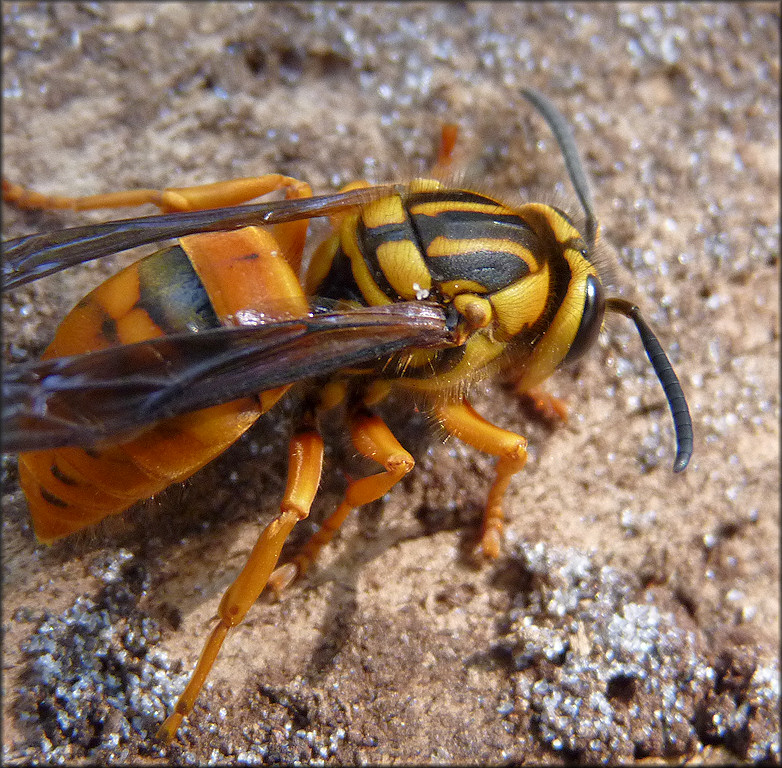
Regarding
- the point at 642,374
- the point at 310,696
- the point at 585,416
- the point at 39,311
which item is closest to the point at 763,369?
the point at 642,374

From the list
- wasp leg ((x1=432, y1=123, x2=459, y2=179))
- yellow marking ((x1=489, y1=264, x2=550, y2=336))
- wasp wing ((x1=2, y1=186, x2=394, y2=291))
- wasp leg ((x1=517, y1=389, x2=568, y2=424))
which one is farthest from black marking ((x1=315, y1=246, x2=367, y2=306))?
wasp leg ((x1=432, y1=123, x2=459, y2=179))

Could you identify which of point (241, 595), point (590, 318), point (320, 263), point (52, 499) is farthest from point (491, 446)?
point (52, 499)

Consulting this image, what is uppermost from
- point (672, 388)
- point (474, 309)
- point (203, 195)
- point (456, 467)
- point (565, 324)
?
point (203, 195)

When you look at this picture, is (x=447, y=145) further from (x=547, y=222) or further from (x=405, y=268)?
(x=405, y=268)

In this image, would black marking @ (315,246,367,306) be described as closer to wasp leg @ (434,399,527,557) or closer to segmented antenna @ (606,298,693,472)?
wasp leg @ (434,399,527,557)

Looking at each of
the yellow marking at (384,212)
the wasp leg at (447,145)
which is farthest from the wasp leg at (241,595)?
the wasp leg at (447,145)

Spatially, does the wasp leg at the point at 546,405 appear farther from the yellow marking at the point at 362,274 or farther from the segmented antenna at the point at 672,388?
the yellow marking at the point at 362,274

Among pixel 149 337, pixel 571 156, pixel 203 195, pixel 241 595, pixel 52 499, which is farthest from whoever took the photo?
pixel 571 156
